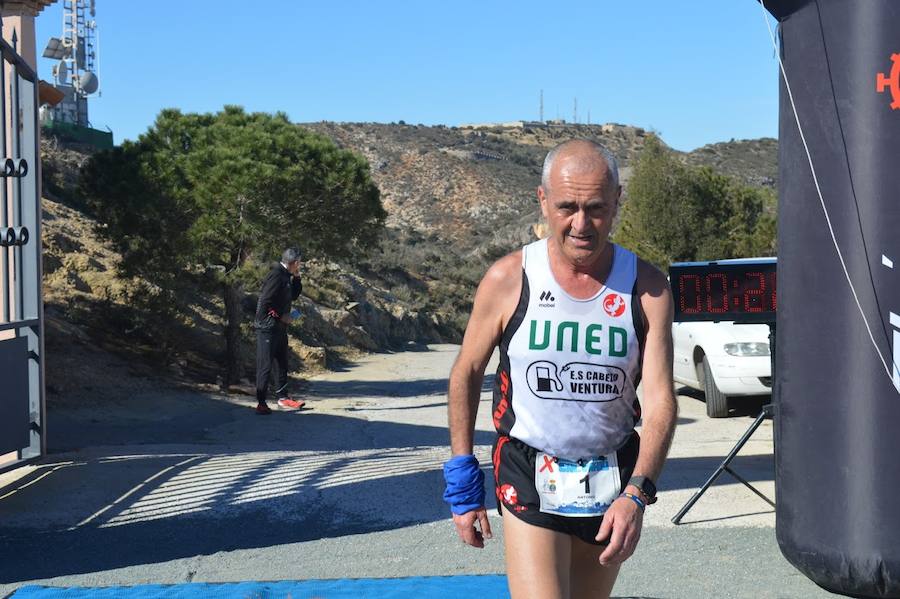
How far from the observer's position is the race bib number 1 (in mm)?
3006

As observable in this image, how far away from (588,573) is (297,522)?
12.2 ft

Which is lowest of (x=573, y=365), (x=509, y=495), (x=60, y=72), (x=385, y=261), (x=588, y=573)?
(x=588, y=573)

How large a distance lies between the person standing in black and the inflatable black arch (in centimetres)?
850

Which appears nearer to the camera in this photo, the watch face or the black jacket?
the watch face

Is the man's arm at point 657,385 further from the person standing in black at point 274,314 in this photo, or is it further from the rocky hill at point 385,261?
the rocky hill at point 385,261

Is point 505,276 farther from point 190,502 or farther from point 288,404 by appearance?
point 288,404

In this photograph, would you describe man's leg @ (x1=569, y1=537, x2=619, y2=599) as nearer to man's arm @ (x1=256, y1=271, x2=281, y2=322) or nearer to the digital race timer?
the digital race timer

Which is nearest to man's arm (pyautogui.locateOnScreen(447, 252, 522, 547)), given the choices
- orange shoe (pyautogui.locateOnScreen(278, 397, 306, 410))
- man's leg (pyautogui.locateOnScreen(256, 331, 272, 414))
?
man's leg (pyautogui.locateOnScreen(256, 331, 272, 414))

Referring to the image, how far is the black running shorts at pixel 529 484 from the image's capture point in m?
3.02

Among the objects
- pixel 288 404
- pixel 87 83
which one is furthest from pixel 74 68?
pixel 288 404

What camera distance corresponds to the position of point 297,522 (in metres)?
6.55

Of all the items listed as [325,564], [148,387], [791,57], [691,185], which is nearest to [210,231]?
[148,387]

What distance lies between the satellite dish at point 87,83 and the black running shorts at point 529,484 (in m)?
47.5

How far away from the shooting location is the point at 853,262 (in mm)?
4602
